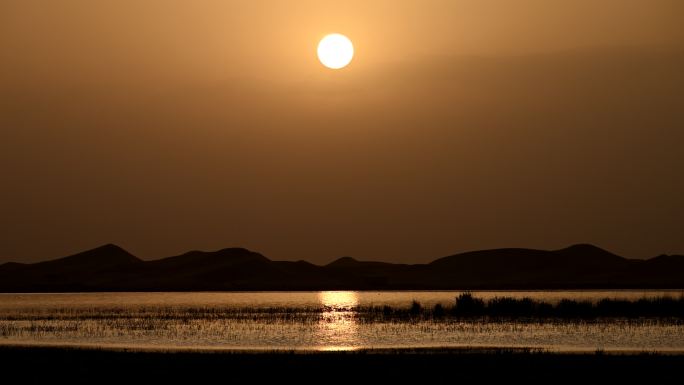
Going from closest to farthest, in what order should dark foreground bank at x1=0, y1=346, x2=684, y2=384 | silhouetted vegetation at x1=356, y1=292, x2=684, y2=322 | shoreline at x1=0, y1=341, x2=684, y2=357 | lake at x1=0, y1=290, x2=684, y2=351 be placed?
dark foreground bank at x1=0, y1=346, x2=684, y2=384 < shoreline at x1=0, y1=341, x2=684, y2=357 < lake at x1=0, y1=290, x2=684, y2=351 < silhouetted vegetation at x1=356, y1=292, x2=684, y2=322

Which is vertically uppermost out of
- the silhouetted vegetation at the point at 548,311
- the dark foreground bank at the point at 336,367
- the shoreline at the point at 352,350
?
the silhouetted vegetation at the point at 548,311

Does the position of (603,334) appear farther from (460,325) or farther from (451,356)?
(451,356)

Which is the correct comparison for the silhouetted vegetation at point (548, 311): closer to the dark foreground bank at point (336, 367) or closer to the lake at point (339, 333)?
the lake at point (339, 333)

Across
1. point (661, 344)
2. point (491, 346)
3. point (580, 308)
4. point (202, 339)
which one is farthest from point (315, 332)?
point (580, 308)

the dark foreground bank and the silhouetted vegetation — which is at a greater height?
the silhouetted vegetation

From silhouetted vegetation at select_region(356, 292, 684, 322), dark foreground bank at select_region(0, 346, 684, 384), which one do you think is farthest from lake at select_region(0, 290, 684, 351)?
dark foreground bank at select_region(0, 346, 684, 384)

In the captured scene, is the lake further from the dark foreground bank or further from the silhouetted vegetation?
the dark foreground bank

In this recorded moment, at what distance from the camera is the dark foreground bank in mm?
33938

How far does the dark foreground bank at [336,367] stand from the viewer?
3394 centimetres

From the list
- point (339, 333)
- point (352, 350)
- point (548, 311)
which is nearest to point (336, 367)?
point (352, 350)

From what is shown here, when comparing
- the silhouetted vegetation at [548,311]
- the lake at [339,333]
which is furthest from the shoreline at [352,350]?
the silhouetted vegetation at [548,311]

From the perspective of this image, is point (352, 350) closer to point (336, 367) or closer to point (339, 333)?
point (336, 367)

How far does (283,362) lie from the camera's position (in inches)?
1531

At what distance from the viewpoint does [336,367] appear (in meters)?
36.9
